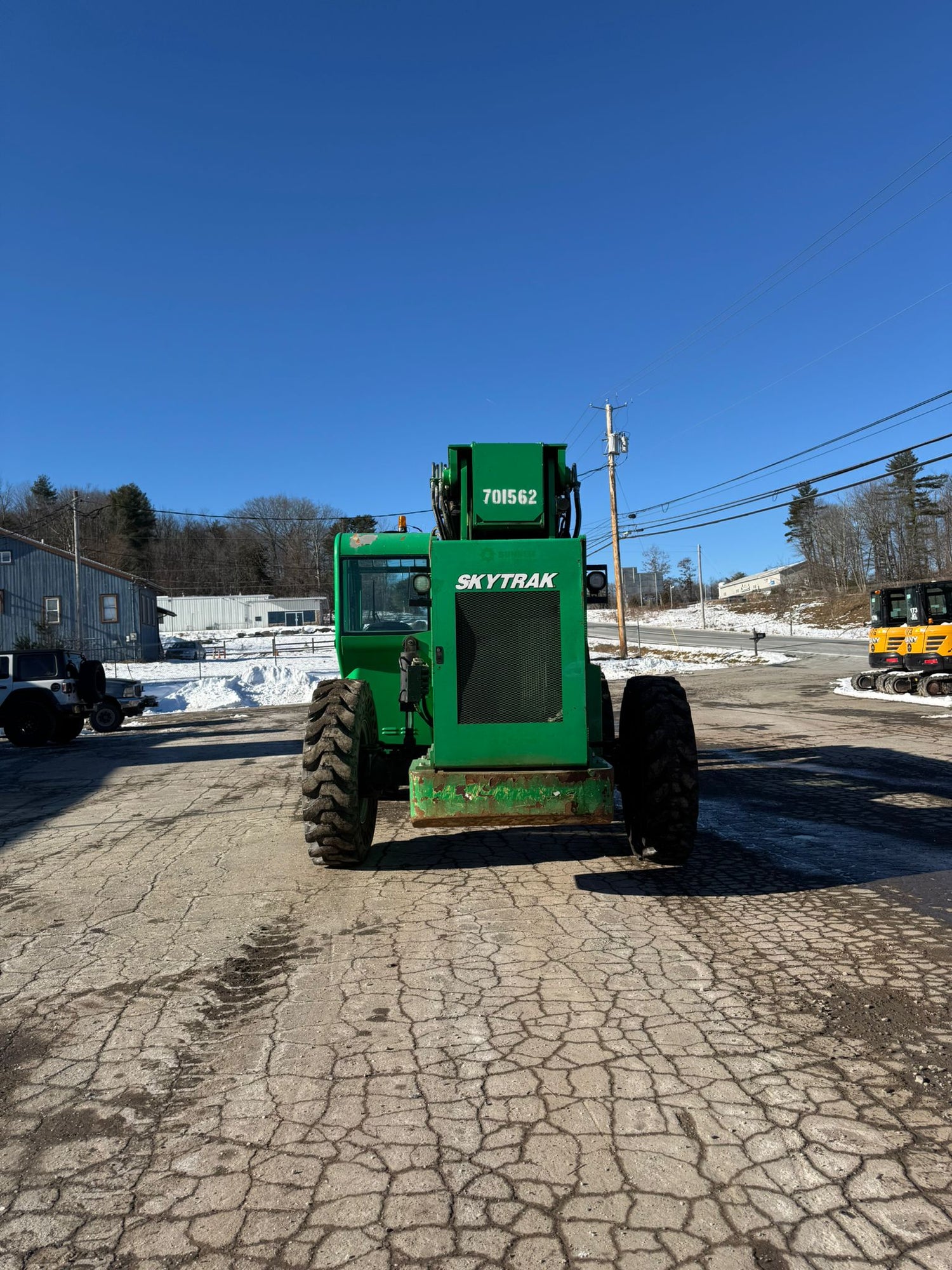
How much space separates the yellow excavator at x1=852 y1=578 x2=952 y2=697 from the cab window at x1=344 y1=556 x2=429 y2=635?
16.4 m

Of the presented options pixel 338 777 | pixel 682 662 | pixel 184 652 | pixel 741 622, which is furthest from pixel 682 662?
pixel 741 622

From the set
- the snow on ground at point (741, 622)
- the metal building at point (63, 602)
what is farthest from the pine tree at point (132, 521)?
the snow on ground at point (741, 622)

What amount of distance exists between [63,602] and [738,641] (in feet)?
130

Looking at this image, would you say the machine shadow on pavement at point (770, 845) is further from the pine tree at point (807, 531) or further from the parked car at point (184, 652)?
the pine tree at point (807, 531)

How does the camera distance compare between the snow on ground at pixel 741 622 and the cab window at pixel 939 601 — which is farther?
the snow on ground at pixel 741 622

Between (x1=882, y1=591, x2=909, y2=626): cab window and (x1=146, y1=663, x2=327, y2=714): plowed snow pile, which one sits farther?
(x1=146, y1=663, x2=327, y2=714): plowed snow pile

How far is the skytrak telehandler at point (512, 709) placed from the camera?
16.4 feet

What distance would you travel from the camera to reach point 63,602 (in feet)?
134

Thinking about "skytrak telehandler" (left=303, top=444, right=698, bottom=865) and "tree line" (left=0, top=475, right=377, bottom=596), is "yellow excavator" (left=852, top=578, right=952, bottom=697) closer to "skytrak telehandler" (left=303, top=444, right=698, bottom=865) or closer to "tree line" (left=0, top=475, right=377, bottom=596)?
"skytrak telehandler" (left=303, top=444, right=698, bottom=865)

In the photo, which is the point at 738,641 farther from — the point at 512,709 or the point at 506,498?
the point at 512,709

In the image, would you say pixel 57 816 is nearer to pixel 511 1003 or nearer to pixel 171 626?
pixel 511 1003

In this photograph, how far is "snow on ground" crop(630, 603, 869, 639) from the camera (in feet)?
183

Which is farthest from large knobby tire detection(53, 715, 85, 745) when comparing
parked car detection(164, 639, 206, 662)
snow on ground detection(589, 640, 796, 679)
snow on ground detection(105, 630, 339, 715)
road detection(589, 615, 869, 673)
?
parked car detection(164, 639, 206, 662)

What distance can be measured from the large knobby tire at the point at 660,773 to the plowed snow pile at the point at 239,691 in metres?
19.7
